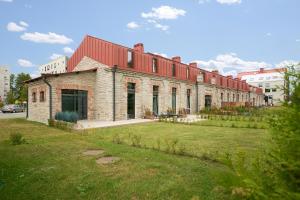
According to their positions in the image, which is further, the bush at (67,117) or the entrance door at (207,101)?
the entrance door at (207,101)

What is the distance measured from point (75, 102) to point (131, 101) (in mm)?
4584

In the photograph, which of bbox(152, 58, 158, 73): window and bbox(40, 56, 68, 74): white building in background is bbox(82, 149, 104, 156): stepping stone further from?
bbox(40, 56, 68, 74): white building in background

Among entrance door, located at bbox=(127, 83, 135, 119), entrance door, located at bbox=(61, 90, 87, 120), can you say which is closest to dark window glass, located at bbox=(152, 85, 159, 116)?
entrance door, located at bbox=(127, 83, 135, 119)

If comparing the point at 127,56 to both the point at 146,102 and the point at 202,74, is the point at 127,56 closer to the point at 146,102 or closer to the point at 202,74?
the point at 146,102

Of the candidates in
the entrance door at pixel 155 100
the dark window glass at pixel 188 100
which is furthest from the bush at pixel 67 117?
the dark window glass at pixel 188 100

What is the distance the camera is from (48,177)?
4.85 metres

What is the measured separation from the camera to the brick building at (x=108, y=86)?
17094mm

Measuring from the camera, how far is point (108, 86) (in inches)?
710

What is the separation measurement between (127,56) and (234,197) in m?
17.2

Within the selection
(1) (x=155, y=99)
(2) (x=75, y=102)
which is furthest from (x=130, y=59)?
(2) (x=75, y=102)

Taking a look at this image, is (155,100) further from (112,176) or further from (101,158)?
(112,176)

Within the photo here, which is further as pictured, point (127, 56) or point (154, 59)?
point (154, 59)

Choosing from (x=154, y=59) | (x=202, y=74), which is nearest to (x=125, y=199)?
(x=154, y=59)

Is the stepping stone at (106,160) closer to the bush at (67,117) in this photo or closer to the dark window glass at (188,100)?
the bush at (67,117)
